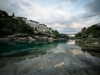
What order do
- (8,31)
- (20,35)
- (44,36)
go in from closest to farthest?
(8,31)
(20,35)
(44,36)

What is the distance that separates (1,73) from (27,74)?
2754 mm

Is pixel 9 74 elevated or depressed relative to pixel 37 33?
depressed

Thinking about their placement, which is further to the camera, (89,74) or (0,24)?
(0,24)

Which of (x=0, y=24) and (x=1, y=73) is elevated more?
(x=0, y=24)

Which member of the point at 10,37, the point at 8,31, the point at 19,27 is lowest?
the point at 10,37

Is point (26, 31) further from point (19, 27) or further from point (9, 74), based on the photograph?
point (9, 74)

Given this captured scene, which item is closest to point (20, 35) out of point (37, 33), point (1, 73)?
point (37, 33)

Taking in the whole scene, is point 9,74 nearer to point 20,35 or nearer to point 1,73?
point 1,73

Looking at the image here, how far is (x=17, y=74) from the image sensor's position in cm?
781

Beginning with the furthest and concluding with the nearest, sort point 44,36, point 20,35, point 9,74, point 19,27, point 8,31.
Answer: point 44,36 → point 19,27 → point 20,35 → point 8,31 → point 9,74

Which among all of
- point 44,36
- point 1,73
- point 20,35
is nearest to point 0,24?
point 20,35

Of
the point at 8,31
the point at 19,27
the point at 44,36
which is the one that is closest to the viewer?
the point at 8,31

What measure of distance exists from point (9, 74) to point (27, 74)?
181 cm

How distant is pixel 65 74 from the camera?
8.02 m
